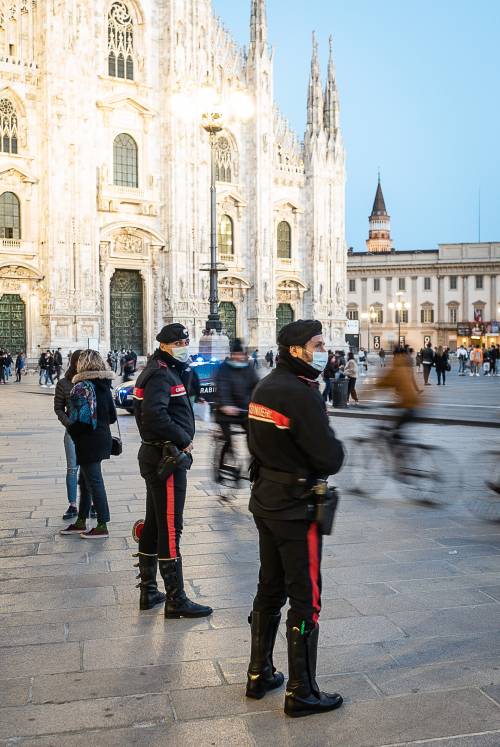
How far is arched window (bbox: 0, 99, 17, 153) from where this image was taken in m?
38.2

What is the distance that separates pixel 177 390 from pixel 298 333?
175 centimetres

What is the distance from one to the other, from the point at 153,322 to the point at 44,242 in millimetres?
7339

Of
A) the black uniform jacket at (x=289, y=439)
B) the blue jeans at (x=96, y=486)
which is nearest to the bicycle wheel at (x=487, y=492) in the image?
the blue jeans at (x=96, y=486)

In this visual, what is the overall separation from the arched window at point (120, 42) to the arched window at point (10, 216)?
28.4 ft

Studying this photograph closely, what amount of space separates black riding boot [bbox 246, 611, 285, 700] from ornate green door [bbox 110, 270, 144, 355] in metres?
39.2

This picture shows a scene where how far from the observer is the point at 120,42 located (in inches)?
1636

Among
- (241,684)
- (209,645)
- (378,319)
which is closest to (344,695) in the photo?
(241,684)

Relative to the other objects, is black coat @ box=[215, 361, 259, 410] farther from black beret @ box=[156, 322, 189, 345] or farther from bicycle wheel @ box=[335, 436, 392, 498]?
black beret @ box=[156, 322, 189, 345]

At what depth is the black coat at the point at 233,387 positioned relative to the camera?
31.7ft

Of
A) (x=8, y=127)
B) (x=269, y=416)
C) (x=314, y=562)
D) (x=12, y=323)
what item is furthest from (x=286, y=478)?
(x=8, y=127)

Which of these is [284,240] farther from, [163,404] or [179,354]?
[163,404]

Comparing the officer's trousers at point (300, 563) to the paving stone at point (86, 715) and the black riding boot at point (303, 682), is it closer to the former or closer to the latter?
the black riding boot at point (303, 682)

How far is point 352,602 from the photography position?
5340 millimetres

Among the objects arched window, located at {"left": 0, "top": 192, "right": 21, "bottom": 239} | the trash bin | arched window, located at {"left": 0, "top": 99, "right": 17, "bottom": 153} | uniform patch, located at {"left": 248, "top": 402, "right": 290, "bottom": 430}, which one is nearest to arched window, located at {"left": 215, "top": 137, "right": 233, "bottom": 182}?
arched window, located at {"left": 0, "top": 99, "right": 17, "bottom": 153}
